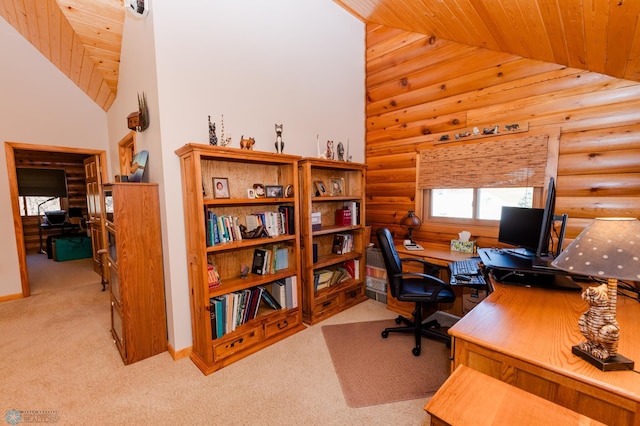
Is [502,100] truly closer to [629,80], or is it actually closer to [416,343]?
[629,80]

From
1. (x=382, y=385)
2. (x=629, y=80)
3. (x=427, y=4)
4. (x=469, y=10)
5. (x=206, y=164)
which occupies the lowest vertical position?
(x=382, y=385)

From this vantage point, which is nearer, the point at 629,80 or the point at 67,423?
the point at 67,423

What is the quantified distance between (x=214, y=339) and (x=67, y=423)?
3.00ft

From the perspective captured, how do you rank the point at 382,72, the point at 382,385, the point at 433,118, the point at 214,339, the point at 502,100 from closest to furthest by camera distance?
the point at 382,385
the point at 214,339
the point at 502,100
the point at 433,118
the point at 382,72

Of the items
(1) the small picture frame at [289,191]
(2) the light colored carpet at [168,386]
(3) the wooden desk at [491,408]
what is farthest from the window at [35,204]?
(3) the wooden desk at [491,408]

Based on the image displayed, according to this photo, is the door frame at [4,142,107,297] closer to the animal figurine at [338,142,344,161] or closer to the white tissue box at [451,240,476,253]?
the animal figurine at [338,142,344,161]

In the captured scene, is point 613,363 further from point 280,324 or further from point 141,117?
point 141,117

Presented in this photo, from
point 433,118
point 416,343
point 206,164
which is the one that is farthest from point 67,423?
point 433,118

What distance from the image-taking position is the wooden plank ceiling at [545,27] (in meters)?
1.50

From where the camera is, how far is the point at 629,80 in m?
2.09

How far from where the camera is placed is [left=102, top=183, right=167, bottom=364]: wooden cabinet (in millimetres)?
2168

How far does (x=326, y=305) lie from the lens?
306 cm

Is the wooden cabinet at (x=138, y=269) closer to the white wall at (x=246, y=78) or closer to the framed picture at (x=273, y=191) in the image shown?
the white wall at (x=246, y=78)

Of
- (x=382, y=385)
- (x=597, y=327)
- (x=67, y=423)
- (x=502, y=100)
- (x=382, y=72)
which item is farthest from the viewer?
(x=382, y=72)
